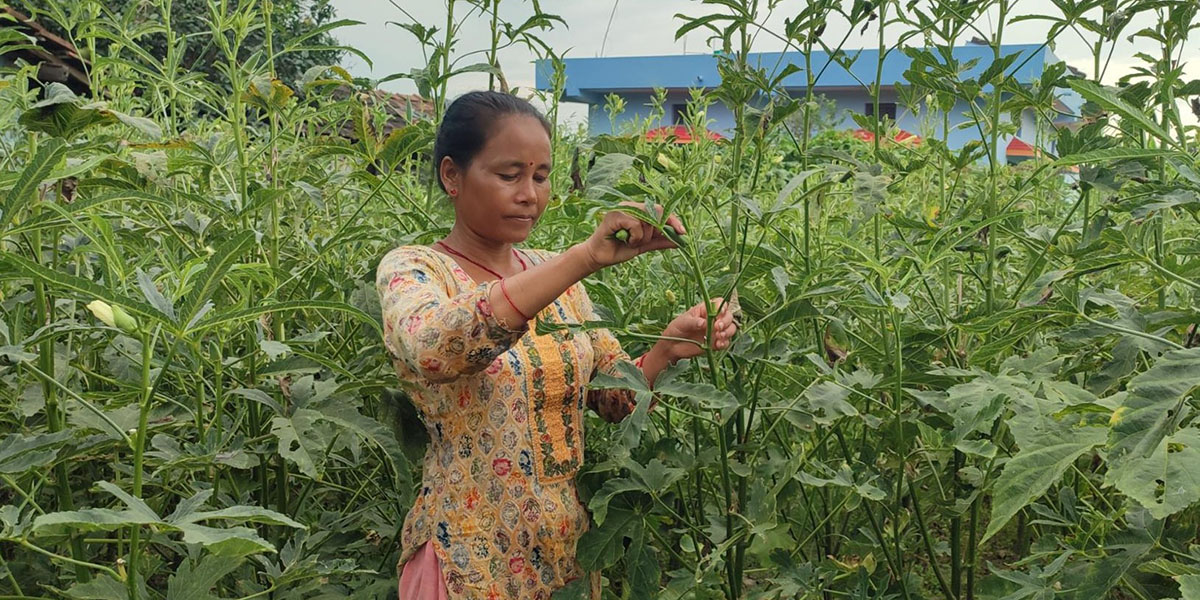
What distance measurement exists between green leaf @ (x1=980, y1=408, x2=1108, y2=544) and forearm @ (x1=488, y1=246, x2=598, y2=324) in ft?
2.06

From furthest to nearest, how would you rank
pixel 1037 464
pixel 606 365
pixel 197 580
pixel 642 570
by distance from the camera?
pixel 606 365, pixel 642 570, pixel 197 580, pixel 1037 464

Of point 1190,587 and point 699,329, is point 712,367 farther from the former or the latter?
point 1190,587

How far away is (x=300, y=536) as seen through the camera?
179 centimetres

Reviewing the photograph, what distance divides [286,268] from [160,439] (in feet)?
2.26

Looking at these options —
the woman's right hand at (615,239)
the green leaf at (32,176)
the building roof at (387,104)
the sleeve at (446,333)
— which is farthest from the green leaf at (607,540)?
the green leaf at (32,176)

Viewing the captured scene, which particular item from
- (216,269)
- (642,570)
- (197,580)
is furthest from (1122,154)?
(197,580)

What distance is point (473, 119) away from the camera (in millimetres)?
1791

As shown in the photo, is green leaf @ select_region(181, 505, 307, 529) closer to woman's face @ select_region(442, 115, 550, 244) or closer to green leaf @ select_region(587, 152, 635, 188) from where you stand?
green leaf @ select_region(587, 152, 635, 188)

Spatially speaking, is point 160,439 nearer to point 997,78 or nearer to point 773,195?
point 997,78

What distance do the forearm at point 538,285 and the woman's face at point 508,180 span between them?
0.29m

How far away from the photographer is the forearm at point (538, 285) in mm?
1474

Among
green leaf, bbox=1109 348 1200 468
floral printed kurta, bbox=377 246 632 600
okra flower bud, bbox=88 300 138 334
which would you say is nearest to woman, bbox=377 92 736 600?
floral printed kurta, bbox=377 246 632 600

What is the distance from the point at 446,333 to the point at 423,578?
0.49 m

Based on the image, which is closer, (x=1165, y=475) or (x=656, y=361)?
(x=1165, y=475)
